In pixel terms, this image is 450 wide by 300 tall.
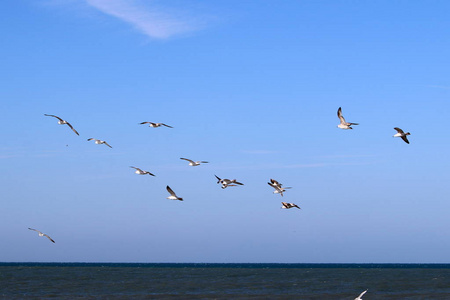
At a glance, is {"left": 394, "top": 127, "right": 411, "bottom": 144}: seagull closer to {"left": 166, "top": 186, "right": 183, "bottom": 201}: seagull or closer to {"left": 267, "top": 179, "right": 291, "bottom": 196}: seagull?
{"left": 267, "top": 179, "right": 291, "bottom": 196}: seagull

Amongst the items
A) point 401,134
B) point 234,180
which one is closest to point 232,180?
point 234,180

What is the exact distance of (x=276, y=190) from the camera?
2079 inches

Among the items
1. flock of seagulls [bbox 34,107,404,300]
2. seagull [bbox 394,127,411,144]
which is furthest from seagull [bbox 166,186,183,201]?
seagull [bbox 394,127,411,144]

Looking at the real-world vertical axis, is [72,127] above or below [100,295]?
above

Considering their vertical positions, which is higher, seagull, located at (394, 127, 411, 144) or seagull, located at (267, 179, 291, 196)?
seagull, located at (394, 127, 411, 144)

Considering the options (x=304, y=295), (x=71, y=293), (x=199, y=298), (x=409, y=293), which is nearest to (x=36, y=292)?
(x=71, y=293)

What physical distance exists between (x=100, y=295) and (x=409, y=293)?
37011 millimetres

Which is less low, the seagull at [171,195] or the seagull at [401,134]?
the seagull at [401,134]

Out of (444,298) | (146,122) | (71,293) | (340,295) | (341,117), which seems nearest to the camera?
(341,117)

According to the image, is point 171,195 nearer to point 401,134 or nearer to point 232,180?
point 232,180

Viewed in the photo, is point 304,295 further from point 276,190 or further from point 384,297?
point 276,190

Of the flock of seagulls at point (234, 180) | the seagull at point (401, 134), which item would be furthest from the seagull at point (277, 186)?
the seagull at point (401, 134)

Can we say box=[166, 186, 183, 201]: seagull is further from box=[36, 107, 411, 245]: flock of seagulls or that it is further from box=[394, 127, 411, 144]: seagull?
box=[394, 127, 411, 144]: seagull

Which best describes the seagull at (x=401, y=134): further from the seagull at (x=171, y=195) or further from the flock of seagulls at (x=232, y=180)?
the seagull at (x=171, y=195)
